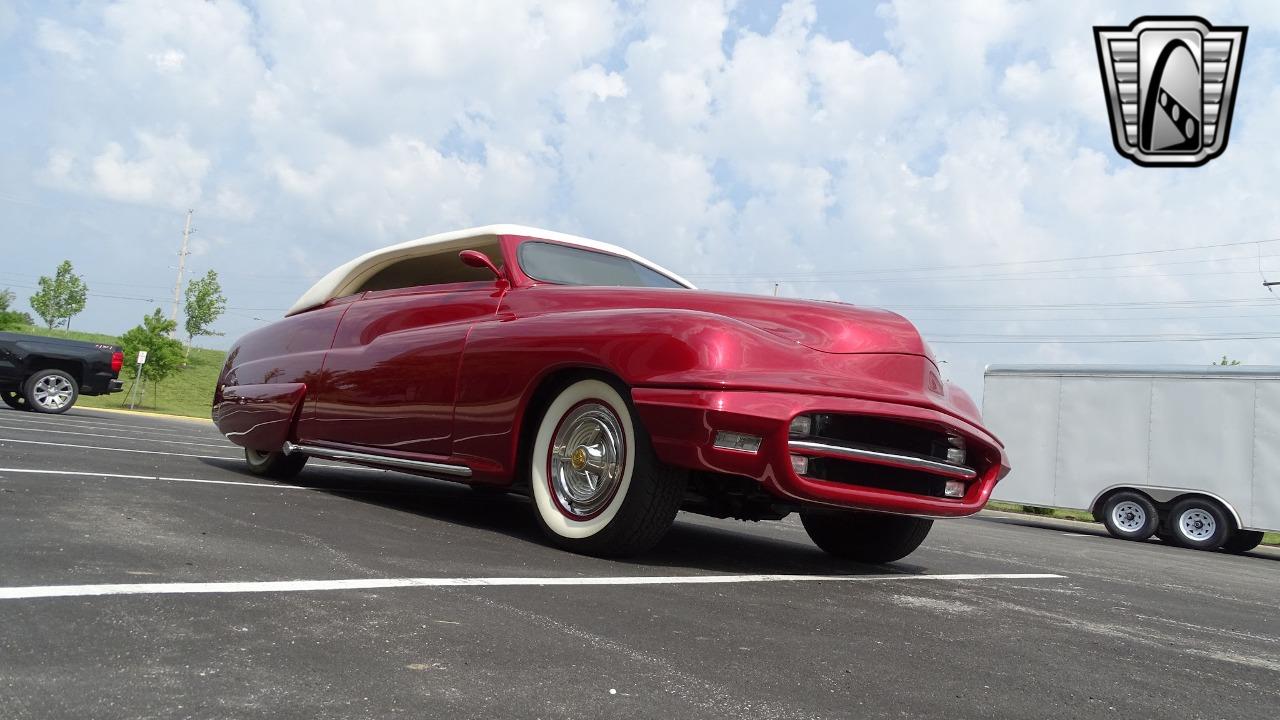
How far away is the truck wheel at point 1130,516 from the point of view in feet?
45.8

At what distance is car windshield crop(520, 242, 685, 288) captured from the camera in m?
5.01

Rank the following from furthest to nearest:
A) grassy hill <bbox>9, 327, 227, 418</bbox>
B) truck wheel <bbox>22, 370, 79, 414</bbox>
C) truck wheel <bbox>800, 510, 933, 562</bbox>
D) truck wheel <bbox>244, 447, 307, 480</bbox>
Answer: grassy hill <bbox>9, 327, 227, 418</bbox>, truck wheel <bbox>22, 370, 79, 414</bbox>, truck wheel <bbox>244, 447, 307, 480</bbox>, truck wheel <bbox>800, 510, 933, 562</bbox>

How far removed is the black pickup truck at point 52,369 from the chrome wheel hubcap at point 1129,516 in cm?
1538

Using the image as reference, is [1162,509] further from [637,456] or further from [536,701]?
[536,701]

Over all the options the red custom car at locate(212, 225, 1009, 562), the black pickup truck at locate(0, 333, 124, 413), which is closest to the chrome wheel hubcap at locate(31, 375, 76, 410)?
the black pickup truck at locate(0, 333, 124, 413)

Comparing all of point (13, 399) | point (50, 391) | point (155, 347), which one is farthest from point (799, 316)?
point (155, 347)

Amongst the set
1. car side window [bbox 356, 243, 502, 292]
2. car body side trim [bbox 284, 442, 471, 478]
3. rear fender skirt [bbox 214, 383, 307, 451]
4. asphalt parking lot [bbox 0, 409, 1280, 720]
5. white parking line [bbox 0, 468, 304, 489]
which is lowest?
asphalt parking lot [bbox 0, 409, 1280, 720]

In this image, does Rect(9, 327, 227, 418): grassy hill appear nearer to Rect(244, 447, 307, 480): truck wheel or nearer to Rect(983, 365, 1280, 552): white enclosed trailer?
Rect(983, 365, 1280, 552): white enclosed trailer

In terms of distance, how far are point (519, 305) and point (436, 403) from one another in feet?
2.02

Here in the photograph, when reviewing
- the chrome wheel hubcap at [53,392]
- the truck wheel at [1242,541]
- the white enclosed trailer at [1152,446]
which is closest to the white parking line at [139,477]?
the chrome wheel hubcap at [53,392]

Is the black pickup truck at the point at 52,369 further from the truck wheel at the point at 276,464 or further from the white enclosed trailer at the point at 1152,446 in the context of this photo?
the white enclosed trailer at the point at 1152,446

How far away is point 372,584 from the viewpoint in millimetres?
2857

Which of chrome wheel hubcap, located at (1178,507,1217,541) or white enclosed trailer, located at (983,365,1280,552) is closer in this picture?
white enclosed trailer, located at (983,365,1280,552)

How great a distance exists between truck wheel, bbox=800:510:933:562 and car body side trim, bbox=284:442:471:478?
5.35 feet
